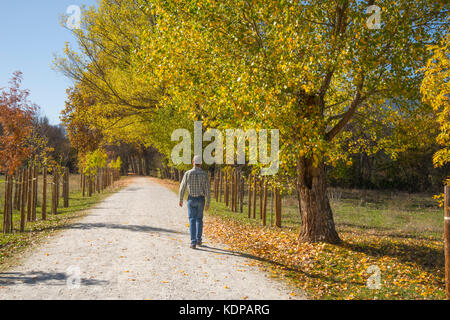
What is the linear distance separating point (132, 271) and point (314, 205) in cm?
517

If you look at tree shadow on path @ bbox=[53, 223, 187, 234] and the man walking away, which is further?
tree shadow on path @ bbox=[53, 223, 187, 234]

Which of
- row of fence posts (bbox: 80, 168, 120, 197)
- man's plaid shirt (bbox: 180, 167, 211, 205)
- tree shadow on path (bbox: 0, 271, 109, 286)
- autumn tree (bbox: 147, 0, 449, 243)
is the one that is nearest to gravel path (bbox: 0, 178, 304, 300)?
tree shadow on path (bbox: 0, 271, 109, 286)

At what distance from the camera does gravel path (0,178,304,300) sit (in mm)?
5426

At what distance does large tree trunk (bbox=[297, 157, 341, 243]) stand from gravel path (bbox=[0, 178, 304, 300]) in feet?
8.06

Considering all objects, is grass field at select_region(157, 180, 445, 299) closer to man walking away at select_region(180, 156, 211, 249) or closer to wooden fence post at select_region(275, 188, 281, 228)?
wooden fence post at select_region(275, 188, 281, 228)

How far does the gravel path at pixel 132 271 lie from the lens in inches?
214

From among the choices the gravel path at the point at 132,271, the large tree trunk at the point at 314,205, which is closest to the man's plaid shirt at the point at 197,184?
the gravel path at the point at 132,271

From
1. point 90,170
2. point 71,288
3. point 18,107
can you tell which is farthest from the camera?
point 90,170

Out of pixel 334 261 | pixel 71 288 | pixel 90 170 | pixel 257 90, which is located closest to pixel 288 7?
pixel 257 90

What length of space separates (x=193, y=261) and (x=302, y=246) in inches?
129

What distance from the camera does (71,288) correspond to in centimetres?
546

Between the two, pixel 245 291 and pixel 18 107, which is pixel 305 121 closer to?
pixel 245 291

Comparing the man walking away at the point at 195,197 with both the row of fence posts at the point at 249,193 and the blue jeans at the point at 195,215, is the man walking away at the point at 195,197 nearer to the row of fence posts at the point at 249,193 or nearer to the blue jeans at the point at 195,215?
the blue jeans at the point at 195,215

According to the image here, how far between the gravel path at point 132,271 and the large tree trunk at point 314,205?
2.46m
